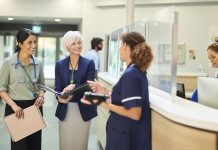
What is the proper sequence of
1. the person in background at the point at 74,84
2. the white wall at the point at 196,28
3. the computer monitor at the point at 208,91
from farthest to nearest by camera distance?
the white wall at the point at 196,28
the person in background at the point at 74,84
the computer monitor at the point at 208,91

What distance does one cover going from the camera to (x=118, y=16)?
31.0 ft

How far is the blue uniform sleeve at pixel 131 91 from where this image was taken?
2.01 meters

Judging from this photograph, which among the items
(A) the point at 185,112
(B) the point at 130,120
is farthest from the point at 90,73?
(A) the point at 185,112

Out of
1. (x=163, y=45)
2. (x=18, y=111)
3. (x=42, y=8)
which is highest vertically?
(x=42, y=8)

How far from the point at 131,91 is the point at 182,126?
41 centimetres

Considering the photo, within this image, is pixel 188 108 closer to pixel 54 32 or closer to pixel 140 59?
pixel 140 59

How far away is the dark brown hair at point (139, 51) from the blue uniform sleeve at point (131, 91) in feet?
0.39

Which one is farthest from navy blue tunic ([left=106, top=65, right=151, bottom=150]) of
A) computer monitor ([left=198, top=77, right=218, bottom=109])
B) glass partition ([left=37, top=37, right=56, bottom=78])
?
glass partition ([left=37, top=37, right=56, bottom=78])

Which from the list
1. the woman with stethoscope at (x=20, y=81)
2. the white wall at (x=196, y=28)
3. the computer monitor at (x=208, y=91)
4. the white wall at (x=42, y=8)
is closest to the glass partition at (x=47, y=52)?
the white wall at (x=42, y=8)

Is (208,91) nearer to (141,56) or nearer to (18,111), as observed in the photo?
(141,56)

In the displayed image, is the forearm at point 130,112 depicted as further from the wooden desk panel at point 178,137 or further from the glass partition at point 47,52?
the glass partition at point 47,52

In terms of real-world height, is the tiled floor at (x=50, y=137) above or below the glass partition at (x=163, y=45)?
below

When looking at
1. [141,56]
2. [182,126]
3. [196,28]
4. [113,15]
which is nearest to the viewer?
[182,126]

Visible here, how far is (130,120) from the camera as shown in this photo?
214cm
